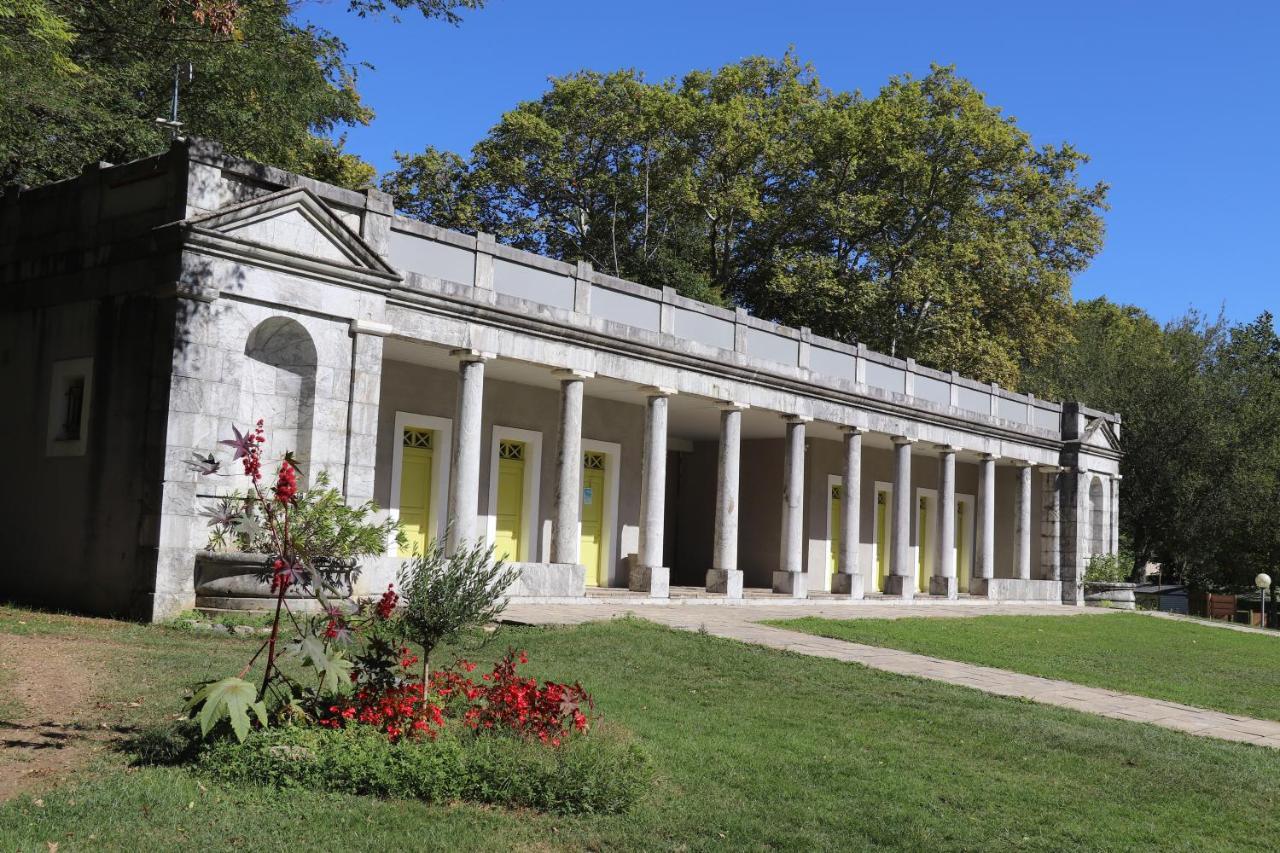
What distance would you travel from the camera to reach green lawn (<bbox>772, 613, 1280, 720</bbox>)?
1391 cm

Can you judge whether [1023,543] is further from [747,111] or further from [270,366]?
[270,366]

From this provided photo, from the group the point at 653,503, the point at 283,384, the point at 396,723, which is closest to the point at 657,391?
the point at 653,503

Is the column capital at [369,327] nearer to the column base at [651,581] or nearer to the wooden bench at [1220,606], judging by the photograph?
the column base at [651,581]

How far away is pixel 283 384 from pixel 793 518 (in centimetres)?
1160

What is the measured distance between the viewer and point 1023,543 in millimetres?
30078

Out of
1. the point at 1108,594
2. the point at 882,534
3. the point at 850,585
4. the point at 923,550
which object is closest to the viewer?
the point at 850,585

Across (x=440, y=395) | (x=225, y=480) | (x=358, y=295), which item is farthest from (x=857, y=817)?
(x=440, y=395)

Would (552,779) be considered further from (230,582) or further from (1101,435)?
(1101,435)

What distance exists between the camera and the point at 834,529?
2903 cm

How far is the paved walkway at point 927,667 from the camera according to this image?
1141 centimetres

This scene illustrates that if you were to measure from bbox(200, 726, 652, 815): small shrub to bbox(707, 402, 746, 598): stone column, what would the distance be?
14.6 m

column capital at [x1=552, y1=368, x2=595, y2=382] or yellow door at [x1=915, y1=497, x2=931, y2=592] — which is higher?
column capital at [x1=552, y1=368, x2=595, y2=382]

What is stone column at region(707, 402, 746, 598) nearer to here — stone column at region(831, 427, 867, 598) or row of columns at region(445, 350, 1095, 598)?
row of columns at region(445, 350, 1095, 598)

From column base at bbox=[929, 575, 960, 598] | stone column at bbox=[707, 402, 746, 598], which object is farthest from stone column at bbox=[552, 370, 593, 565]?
column base at bbox=[929, 575, 960, 598]
